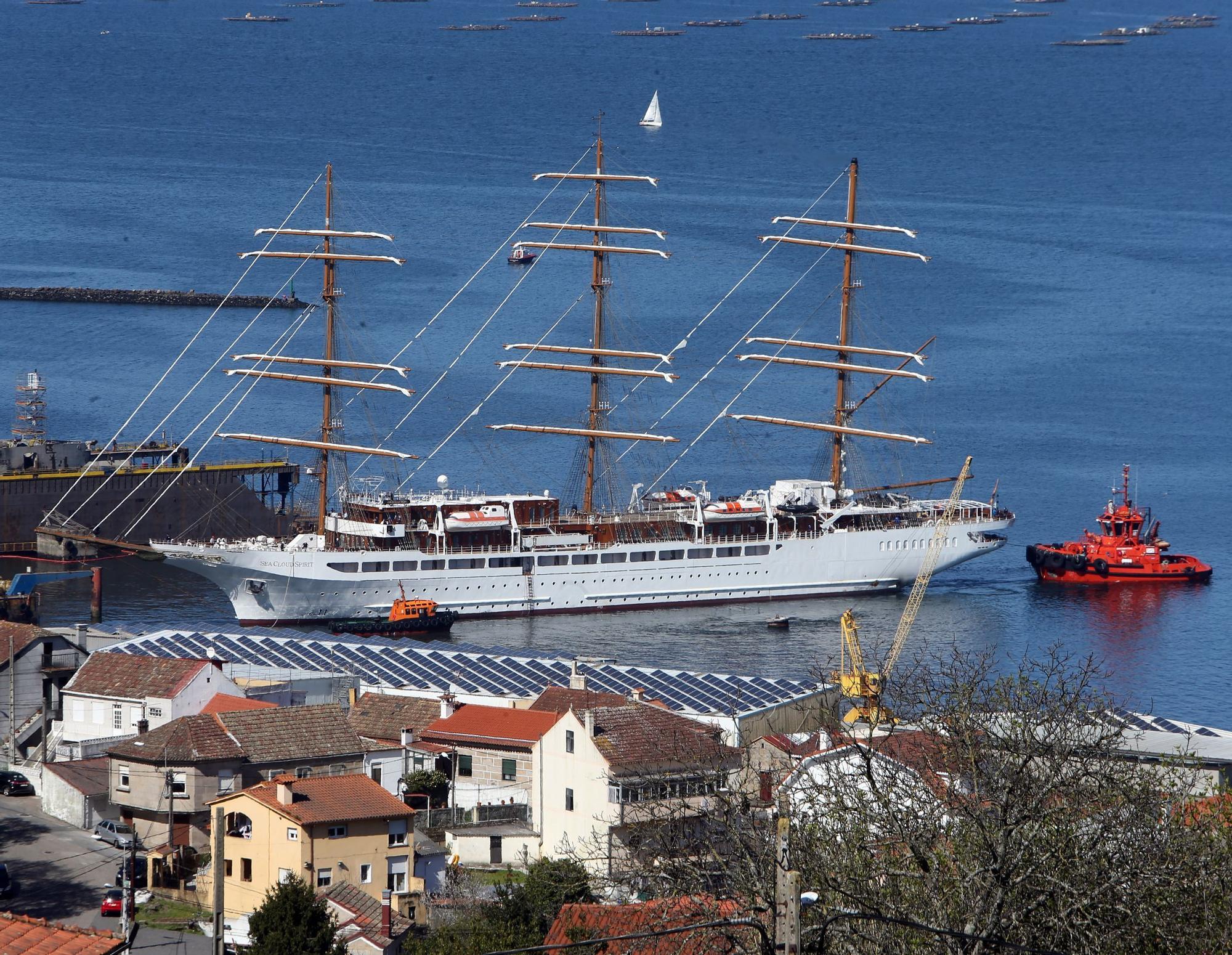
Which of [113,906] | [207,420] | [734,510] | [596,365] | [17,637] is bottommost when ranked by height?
[113,906]

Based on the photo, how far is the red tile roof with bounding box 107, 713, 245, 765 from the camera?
3412cm

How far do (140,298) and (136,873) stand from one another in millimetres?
84359

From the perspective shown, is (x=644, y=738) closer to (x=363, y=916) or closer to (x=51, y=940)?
(x=363, y=916)

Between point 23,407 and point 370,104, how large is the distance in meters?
113

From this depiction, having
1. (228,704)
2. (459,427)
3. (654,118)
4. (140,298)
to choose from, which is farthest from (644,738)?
(654,118)

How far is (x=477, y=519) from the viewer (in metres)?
69.3

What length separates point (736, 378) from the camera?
9650cm

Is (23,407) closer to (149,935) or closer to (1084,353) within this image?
(1084,353)

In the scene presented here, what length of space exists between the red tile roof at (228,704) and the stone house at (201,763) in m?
2.67

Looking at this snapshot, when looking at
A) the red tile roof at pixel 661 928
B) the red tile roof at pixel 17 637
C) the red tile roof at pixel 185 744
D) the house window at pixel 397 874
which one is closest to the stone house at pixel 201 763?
the red tile roof at pixel 185 744

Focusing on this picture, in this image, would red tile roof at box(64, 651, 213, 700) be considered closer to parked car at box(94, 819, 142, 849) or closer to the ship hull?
parked car at box(94, 819, 142, 849)

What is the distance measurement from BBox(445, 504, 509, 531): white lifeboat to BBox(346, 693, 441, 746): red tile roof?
91.9 ft

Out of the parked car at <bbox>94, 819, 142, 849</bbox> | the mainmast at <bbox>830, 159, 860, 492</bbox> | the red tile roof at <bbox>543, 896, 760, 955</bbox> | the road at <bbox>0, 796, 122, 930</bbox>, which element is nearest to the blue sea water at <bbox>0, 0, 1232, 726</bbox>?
the mainmast at <bbox>830, 159, 860, 492</bbox>

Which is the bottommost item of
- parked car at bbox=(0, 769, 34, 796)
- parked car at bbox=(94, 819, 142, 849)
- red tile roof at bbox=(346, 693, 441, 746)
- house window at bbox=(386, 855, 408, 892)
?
house window at bbox=(386, 855, 408, 892)
